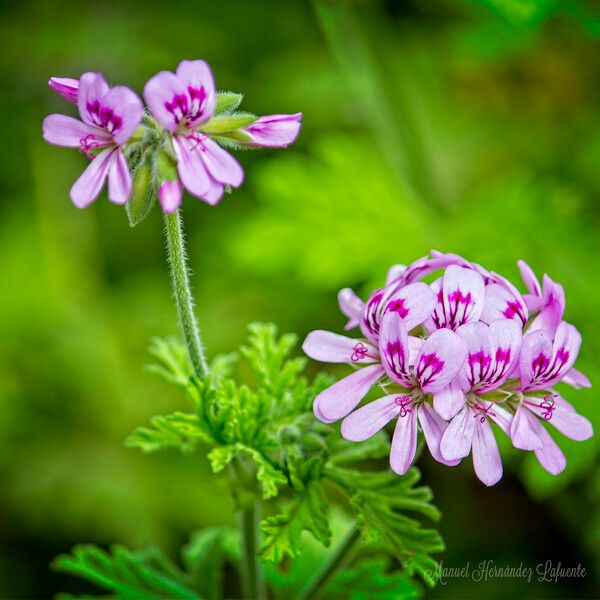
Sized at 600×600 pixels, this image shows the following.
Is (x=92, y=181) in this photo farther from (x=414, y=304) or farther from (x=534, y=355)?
(x=534, y=355)

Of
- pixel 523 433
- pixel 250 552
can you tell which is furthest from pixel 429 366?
pixel 250 552

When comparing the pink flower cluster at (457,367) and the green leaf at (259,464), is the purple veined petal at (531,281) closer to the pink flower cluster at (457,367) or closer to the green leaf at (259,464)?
the pink flower cluster at (457,367)

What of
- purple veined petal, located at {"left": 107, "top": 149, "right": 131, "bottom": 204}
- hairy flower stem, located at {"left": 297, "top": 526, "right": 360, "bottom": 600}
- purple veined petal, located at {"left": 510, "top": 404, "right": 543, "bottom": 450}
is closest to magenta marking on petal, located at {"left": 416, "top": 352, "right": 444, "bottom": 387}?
purple veined petal, located at {"left": 510, "top": 404, "right": 543, "bottom": 450}

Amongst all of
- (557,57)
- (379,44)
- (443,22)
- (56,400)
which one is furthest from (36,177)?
(557,57)

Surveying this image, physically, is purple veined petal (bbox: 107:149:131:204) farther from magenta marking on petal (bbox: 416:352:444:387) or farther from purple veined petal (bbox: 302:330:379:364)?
magenta marking on petal (bbox: 416:352:444:387)

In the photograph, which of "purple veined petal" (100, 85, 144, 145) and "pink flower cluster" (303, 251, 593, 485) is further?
"pink flower cluster" (303, 251, 593, 485)

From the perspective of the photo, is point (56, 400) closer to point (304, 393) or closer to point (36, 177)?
point (36, 177)
